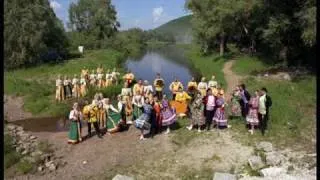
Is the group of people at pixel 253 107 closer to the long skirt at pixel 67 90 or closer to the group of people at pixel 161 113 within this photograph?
the group of people at pixel 161 113

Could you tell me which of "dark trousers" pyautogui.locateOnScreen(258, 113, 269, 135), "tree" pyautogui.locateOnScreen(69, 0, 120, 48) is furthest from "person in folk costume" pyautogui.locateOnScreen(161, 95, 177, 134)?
"tree" pyautogui.locateOnScreen(69, 0, 120, 48)

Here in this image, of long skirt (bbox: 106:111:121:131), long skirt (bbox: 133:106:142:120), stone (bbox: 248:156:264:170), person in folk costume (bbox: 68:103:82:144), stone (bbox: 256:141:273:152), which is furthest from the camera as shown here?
long skirt (bbox: 133:106:142:120)

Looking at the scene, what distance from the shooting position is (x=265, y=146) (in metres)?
18.5

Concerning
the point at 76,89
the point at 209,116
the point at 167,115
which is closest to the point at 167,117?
Answer: the point at 167,115

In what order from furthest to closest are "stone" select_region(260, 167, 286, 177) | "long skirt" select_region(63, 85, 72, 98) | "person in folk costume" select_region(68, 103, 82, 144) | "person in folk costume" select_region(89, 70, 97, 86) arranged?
1. "person in folk costume" select_region(89, 70, 97, 86)
2. "long skirt" select_region(63, 85, 72, 98)
3. "person in folk costume" select_region(68, 103, 82, 144)
4. "stone" select_region(260, 167, 286, 177)

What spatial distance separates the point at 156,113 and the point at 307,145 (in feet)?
19.5

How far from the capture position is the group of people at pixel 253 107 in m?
19.7

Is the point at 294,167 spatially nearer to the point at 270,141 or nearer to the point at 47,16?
the point at 270,141

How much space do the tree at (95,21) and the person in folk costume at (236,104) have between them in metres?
71.2

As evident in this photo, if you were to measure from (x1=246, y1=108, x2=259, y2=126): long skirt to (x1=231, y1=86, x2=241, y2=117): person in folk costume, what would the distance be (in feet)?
3.80

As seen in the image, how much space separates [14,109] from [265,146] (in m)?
15.9

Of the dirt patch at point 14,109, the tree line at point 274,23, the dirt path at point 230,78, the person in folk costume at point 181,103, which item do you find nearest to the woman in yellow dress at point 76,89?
the dirt patch at point 14,109

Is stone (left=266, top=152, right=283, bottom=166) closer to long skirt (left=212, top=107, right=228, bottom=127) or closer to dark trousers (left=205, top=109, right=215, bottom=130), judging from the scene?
long skirt (left=212, top=107, right=228, bottom=127)

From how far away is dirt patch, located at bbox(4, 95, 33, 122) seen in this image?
88.1 ft
